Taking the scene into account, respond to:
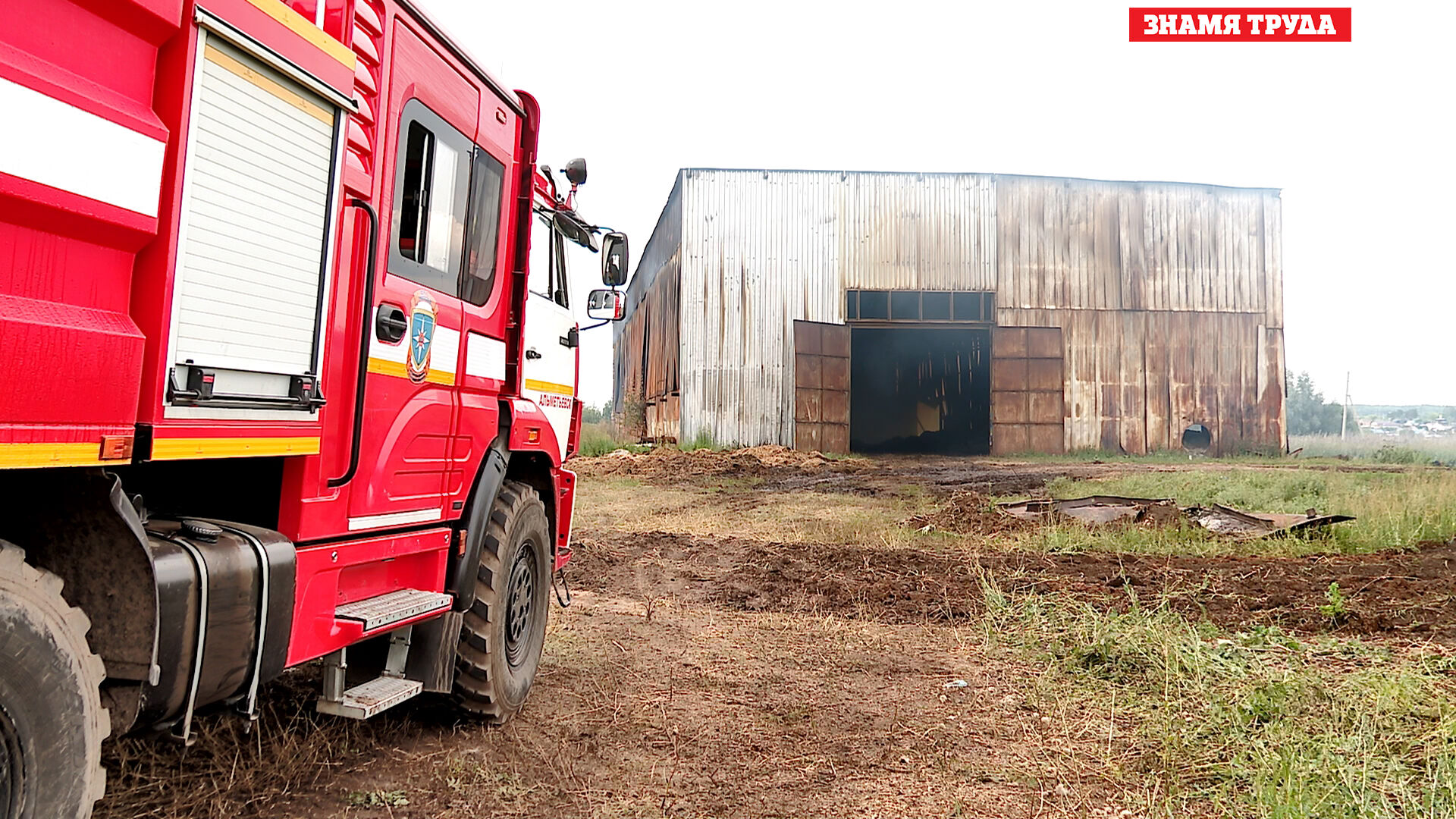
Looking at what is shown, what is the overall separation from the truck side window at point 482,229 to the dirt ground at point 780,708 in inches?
78.3

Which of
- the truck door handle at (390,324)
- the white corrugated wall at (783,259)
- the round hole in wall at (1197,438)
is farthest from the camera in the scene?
the round hole in wall at (1197,438)

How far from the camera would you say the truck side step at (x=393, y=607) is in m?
3.19

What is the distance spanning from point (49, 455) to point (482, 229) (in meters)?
2.40

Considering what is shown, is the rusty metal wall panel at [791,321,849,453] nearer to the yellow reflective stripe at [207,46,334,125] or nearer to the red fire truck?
the red fire truck

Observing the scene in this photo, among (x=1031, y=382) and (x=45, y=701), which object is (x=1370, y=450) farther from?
(x=45, y=701)

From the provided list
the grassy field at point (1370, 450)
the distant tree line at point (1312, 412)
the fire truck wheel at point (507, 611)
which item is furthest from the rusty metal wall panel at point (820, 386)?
the distant tree line at point (1312, 412)

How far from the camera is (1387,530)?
9320 mm

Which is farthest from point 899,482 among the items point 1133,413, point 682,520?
point 1133,413

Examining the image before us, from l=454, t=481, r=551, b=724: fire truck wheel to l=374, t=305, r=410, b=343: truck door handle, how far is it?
1.16 m

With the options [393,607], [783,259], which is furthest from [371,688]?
[783,259]

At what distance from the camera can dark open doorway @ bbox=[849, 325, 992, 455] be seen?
26.1 meters

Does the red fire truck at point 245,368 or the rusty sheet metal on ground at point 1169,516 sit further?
the rusty sheet metal on ground at point 1169,516

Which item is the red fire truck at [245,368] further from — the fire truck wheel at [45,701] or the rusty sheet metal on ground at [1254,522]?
the rusty sheet metal on ground at [1254,522]

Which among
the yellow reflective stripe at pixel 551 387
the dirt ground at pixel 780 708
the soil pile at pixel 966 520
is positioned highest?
the yellow reflective stripe at pixel 551 387
